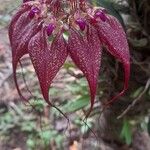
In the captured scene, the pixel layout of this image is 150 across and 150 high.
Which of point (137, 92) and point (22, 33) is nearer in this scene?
point (22, 33)

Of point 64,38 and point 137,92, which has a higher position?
point 64,38

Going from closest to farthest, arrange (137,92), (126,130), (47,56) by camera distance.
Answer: (47,56), (137,92), (126,130)

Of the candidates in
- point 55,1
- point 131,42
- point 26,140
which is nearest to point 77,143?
point 26,140

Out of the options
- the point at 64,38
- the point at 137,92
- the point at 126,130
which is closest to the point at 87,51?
the point at 64,38

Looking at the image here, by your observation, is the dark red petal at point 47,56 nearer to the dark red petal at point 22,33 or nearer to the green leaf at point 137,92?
the dark red petal at point 22,33

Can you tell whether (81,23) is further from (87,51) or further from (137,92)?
(137,92)

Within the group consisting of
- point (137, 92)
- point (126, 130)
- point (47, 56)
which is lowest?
point (126, 130)

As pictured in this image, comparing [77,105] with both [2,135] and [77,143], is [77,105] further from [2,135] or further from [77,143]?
[2,135]

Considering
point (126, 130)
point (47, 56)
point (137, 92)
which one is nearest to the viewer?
point (47, 56)
